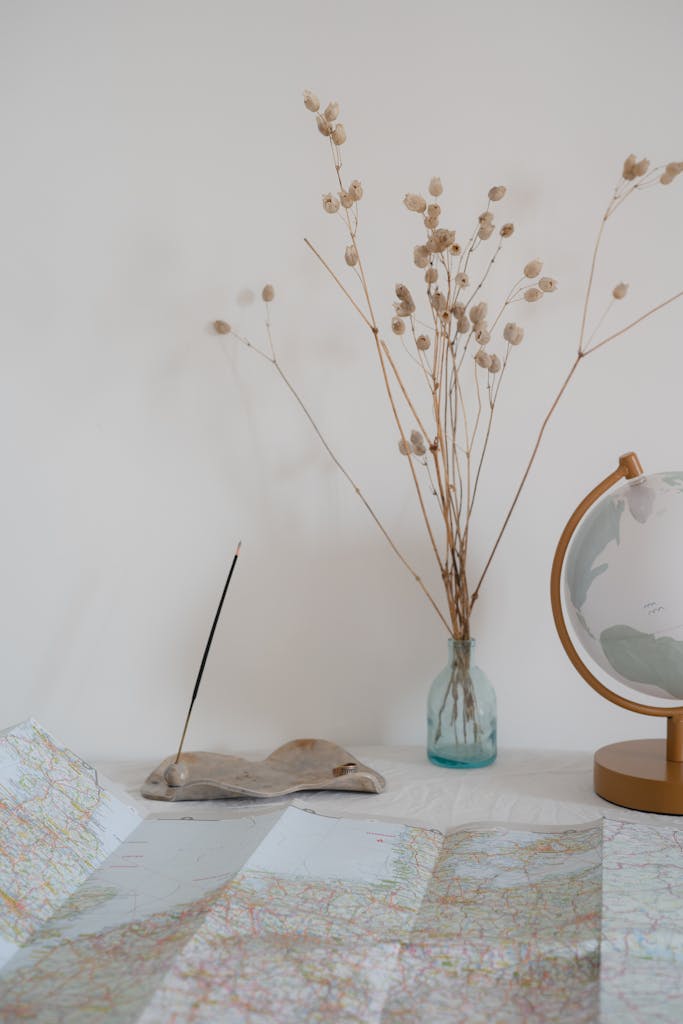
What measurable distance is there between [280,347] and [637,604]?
0.63 meters

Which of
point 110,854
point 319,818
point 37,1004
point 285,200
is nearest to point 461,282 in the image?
point 285,200

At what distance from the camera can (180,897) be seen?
33.4 inches

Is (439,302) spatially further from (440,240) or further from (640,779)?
(640,779)

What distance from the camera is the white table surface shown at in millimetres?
1088

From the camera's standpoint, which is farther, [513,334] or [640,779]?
[513,334]

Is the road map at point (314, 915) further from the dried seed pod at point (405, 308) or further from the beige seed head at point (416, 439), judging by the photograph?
the dried seed pod at point (405, 308)

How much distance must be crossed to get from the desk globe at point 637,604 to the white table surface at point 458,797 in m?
0.03

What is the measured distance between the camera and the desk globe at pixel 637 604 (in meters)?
1.05

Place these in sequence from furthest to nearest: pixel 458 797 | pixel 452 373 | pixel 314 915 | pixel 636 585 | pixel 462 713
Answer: pixel 452 373, pixel 462 713, pixel 458 797, pixel 636 585, pixel 314 915

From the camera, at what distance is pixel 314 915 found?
2.62 ft

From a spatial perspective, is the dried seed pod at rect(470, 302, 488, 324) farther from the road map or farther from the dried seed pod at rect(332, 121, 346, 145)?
the road map

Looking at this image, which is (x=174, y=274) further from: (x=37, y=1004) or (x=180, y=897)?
(x=37, y=1004)

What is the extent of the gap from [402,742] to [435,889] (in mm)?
549

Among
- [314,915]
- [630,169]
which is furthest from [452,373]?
[314,915]
